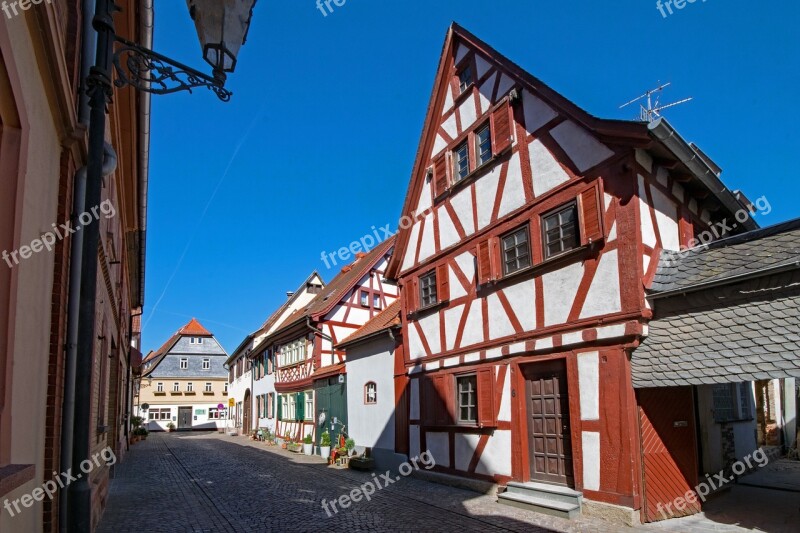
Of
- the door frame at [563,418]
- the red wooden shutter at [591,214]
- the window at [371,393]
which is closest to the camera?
the red wooden shutter at [591,214]

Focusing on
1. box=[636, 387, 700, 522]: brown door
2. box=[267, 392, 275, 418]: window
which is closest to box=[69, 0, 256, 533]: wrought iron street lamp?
box=[636, 387, 700, 522]: brown door

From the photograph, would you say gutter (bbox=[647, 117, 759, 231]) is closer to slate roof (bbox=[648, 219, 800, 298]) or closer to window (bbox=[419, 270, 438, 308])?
slate roof (bbox=[648, 219, 800, 298])

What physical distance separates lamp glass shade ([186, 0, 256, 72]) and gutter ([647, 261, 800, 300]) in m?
6.64

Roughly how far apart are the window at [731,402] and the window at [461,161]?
672cm

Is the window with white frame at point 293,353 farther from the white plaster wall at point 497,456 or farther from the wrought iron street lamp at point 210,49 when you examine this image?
the wrought iron street lamp at point 210,49

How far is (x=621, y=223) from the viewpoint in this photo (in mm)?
8773

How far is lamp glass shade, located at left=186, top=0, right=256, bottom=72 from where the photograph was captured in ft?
12.3

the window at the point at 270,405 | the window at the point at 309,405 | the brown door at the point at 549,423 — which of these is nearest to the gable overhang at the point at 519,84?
the brown door at the point at 549,423

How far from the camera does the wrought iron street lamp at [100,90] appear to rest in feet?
10.3

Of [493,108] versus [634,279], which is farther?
[493,108]

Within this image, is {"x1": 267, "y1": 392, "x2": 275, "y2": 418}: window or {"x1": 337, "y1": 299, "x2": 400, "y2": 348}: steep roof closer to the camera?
{"x1": 337, "y1": 299, "x2": 400, "y2": 348}: steep roof

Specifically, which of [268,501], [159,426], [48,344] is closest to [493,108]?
[268,501]

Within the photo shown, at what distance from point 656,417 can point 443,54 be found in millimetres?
9451

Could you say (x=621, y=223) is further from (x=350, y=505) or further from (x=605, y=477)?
(x=350, y=505)
